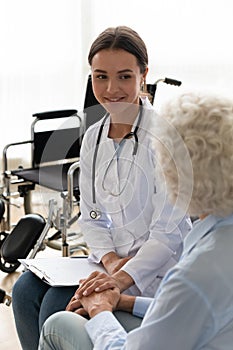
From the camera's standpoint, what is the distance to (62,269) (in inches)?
77.9

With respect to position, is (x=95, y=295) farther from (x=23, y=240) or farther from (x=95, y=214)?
(x=23, y=240)

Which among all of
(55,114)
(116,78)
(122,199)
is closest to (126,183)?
(122,199)

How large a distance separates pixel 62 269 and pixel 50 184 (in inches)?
46.2

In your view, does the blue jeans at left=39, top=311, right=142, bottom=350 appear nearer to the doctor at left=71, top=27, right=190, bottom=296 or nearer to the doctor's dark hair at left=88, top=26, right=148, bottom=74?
the doctor at left=71, top=27, right=190, bottom=296

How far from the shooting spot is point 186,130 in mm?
1233

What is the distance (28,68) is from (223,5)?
1.29 meters

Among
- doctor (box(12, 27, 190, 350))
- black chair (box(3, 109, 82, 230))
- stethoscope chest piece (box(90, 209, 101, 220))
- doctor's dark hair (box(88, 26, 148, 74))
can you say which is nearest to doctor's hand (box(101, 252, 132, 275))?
doctor (box(12, 27, 190, 350))

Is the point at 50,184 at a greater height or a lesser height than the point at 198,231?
lesser

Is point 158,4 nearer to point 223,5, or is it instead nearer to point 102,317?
point 223,5

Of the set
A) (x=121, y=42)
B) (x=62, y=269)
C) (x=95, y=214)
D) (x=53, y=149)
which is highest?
(x=121, y=42)

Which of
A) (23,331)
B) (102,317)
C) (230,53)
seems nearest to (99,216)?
(23,331)

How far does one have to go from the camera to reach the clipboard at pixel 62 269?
1.90 m

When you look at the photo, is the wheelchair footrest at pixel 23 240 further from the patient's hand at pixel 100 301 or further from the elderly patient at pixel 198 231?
the elderly patient at pixel 198 231

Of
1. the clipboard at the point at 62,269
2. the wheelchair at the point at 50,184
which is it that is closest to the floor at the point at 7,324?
the wheelchair at the point at 50,184
